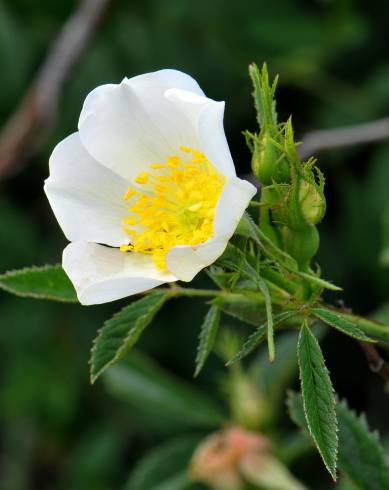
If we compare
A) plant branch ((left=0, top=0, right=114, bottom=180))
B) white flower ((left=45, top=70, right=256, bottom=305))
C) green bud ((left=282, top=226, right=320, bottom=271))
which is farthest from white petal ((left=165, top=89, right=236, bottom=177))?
plant branch ((left=0, top=0, right=114, bottom=180))

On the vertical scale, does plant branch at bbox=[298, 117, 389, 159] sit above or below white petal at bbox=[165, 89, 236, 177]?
above

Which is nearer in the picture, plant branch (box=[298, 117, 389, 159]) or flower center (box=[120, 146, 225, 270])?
flower center (box=[120, 146, 225, 270])

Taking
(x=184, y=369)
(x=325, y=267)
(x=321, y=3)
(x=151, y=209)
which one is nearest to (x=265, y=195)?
(x=151, y=209)

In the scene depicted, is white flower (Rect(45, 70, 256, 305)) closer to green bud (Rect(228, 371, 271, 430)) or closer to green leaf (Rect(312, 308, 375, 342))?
green leaf (Rect(312, 308, 375, 342))

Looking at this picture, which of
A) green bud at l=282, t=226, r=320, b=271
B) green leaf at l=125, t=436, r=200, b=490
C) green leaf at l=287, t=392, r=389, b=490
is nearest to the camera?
green bud at l=282, t=226, r=320, b=271

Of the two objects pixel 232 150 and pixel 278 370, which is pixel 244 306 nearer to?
pixel 278 370

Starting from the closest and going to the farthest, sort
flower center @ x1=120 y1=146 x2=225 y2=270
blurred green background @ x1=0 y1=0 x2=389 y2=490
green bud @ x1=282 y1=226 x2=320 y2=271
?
green bud @ x1=282 y1=226 x2=320 y2=271 → flower center @ x1=120 y1=146 x2=225 y2=270 → blurred green background @ x1=0 y1=0 x2=389 y2=490

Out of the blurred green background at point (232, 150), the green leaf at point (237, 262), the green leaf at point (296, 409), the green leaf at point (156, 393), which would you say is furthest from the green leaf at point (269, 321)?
the blurred green background at point (232, 150)

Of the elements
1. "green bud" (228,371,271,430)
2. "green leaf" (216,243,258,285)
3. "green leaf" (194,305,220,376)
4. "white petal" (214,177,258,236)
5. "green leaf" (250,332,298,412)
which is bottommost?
"green bud" (228,371,271,430)
